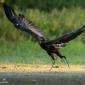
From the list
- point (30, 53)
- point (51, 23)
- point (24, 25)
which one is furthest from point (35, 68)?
point (51, 23)

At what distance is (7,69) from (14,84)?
368cm

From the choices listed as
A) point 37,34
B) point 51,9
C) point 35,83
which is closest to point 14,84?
point 35,83

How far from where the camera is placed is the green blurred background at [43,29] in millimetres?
19686

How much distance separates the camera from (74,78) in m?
14.4

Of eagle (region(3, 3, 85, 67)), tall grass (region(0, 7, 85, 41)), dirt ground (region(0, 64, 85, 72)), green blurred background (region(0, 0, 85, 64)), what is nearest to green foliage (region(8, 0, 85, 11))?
green blurred background (region(0, 0, 85, 64))

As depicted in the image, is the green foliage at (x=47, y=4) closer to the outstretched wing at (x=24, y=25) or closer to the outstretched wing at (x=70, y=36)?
the outstretched wing at (x=24, y=25)

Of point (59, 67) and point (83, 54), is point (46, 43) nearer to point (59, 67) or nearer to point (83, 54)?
point (59, 67)

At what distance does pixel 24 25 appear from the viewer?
1026cm

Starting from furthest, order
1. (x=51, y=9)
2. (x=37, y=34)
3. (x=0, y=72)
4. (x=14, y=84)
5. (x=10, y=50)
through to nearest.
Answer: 1. (x=51, y=9)
2. (x=10, y=50)
3. (x=0, y=72)
4. (x=14, y=84)
5. (x=37, y=34)

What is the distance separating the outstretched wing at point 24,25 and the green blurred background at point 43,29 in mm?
6391

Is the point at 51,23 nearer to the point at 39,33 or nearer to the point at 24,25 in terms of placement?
the point at 24,25

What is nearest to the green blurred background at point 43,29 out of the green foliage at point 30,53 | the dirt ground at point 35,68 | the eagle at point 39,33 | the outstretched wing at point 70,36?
the green foliage at point 30,53

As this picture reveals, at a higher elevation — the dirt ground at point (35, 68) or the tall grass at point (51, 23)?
the tall grass at point (51, 23)

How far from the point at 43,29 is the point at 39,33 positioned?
1476 cm
